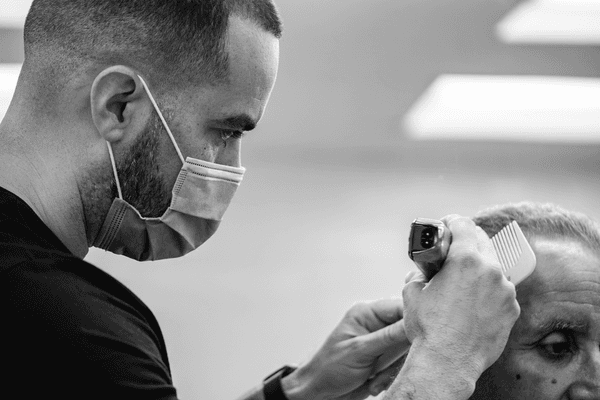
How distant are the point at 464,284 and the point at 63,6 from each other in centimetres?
92

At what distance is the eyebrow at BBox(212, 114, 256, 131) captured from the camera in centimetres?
159

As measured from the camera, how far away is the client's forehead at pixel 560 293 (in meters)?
1.78

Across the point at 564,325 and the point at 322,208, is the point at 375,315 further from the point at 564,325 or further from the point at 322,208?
the point at 322,208

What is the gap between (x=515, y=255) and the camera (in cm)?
159

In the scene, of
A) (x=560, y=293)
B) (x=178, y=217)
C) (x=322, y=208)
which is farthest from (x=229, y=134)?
(x=322, y=208)

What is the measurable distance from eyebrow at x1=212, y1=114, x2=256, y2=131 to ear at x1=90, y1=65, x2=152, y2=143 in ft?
0.49

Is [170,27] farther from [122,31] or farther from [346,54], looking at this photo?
[346,54]

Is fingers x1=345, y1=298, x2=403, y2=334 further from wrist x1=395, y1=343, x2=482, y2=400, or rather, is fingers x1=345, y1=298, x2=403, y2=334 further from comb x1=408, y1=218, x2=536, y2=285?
wrist x1=395, y1=343, x2=482, y2=400

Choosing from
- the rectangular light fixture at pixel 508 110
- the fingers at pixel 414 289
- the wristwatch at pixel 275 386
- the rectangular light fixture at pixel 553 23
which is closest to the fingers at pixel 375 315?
the wristwatch at pixel 275 386

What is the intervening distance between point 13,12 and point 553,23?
310 cm

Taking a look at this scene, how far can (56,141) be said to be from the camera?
4.84 ft

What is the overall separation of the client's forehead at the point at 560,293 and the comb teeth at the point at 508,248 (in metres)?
0.19

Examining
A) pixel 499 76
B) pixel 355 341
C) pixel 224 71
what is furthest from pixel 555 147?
pixel 224 71

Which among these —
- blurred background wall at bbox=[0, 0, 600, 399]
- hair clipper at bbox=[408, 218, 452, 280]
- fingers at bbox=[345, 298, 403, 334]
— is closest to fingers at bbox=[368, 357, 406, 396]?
fingers at bbox=[345, 298, 403, 334]
